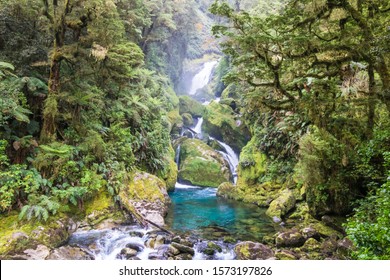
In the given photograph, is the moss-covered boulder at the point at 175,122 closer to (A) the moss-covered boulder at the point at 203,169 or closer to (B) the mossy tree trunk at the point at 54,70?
(A) the moss-covered boulder at the point at 203,169

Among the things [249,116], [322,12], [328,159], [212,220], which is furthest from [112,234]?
[249,116]

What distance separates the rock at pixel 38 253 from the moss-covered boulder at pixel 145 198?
3.34 m

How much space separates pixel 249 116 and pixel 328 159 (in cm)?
1214

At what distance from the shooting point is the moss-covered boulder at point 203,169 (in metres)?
19.7

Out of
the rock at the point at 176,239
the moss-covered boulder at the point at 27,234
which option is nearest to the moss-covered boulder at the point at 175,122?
the rock at the point at 176,239

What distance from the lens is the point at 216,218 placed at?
38.6 ft

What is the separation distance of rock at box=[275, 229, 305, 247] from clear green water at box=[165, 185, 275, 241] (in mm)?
954

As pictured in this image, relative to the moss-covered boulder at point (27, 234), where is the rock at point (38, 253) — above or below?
below

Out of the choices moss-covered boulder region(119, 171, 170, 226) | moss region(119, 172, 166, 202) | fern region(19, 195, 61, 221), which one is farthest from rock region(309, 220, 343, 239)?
fern region(19, 195, 61, 221)

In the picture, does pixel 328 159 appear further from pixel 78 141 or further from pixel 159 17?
pixel 159 17

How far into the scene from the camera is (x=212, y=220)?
11.4 m

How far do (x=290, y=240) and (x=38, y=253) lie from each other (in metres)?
6.69

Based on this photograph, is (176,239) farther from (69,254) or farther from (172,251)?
(69,254)

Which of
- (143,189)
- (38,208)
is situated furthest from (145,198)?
(38,208)
